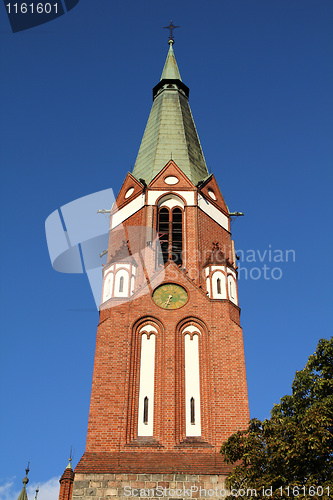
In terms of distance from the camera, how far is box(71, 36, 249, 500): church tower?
19516mm

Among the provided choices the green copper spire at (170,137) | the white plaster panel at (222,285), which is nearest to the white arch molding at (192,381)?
the white plaster panel at (222,285)

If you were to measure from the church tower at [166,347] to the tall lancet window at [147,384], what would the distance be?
0.12 ft

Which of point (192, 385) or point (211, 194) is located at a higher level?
point (211, 194)

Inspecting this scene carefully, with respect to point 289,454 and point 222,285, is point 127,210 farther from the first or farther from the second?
point 289,454

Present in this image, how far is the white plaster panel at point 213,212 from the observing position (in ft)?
97.3

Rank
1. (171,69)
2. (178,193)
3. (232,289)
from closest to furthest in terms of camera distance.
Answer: (232,289) → (178,193) → (171,69)

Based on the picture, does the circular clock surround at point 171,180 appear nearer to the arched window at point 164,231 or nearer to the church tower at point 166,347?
the church tower at point 166,347

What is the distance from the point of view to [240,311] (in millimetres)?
25078

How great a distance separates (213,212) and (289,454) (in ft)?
54.5

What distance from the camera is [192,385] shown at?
22078 millimetres

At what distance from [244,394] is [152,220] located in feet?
32.2

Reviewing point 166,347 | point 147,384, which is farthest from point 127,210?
point 147,384

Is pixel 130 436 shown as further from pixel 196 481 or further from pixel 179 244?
pixel 179 244

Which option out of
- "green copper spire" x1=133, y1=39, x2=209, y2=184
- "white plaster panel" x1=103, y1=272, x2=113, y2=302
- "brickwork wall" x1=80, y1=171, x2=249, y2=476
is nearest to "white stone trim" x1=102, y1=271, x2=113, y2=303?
"white plaster panel" x1=103, y1=272, x2=113, y2=302
